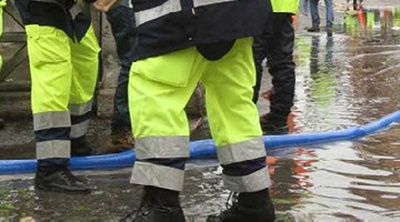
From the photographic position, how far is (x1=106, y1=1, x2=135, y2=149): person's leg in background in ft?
15.9

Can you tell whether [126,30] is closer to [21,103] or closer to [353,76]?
[21,103]

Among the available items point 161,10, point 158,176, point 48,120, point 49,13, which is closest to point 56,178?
point 48,120

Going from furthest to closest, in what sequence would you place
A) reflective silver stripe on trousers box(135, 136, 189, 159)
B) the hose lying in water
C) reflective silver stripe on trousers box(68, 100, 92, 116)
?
reflective silver stripe on trousers box(68, 100, 92, 116) → the hose lying in water → reflective silver stripe on trousers box(135, 136, 189, 159)

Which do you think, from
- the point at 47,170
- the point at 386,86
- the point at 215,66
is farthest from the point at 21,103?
the point at 386,86

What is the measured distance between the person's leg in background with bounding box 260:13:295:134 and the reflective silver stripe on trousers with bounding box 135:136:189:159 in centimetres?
229

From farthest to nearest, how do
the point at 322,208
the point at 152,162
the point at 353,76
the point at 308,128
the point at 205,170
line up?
the point at 353,76
the point at 308,128
the point at 205,170
the point at 322,208
the point at 152,162

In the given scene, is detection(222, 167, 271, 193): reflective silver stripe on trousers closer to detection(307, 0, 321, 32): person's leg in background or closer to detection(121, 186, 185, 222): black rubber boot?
detection(121, 186, 185, 222): black rubber boot

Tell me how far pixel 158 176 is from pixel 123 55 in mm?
2093

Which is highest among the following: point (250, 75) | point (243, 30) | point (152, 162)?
point (243, 30)

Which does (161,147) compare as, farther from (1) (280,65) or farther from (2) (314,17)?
(2) (314,17)

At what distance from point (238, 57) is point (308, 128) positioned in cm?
224

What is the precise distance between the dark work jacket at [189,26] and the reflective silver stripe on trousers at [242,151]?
47cm

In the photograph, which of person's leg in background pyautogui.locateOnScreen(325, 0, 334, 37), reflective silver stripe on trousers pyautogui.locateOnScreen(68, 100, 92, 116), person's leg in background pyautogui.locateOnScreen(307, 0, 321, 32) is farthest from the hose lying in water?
person's leg in background pyautogui.locateOnScreen(307, 0, 321, 32)

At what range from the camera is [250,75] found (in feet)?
10.9
